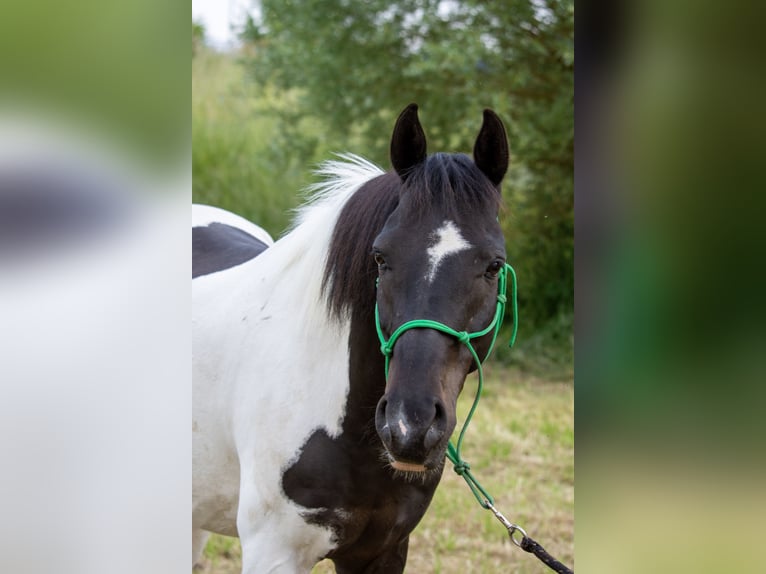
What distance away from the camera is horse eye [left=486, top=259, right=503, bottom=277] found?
1.92 metres

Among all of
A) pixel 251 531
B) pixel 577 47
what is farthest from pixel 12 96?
pixel 251 531

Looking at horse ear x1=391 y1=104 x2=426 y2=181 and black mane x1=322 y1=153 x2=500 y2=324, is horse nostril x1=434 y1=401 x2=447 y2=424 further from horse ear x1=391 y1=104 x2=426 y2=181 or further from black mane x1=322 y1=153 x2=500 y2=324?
horse ear x1=391 y1=104 x2=426 y2=181

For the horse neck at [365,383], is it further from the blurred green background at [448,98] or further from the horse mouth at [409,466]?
the blurred green background at [448,98]

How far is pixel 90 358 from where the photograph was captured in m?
0.77

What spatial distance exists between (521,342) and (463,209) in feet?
20.1

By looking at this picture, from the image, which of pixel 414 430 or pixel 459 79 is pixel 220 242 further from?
pixel 459 79

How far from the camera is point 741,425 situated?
643 millimetres

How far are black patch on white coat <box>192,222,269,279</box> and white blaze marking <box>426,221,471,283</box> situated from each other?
55.1 inches


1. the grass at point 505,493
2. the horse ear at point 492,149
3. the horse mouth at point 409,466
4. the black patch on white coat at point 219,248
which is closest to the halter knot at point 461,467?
the horse mouth at point 409,466

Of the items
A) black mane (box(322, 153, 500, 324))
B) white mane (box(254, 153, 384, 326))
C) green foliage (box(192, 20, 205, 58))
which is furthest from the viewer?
green foliage (box(192, 20, 205, 58))

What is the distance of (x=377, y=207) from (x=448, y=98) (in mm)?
5163

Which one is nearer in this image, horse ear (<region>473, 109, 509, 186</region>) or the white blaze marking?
the white blaze marking

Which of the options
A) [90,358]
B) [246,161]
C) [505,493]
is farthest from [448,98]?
[90,358]

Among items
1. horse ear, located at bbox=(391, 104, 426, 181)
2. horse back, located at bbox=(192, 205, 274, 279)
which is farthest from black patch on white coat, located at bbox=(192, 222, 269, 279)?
horse ear, located at bbox=(391, 104, 426, 181)
